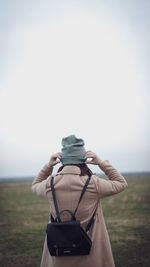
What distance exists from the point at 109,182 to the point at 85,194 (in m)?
0.23

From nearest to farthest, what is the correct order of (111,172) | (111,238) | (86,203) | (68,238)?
(68,238)
(86,203)
(111,172)
(111,238)

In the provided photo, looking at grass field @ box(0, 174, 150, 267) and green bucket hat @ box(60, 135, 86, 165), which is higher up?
green bucket hat @ box(60, 135, 86, 165)

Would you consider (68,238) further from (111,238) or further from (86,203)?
(111,238)

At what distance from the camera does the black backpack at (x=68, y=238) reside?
6.40ft

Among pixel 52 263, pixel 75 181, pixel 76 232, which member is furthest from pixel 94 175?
pixel 52 263

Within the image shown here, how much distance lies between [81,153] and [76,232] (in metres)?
0.64

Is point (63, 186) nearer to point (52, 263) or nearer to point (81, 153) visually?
point (81, 153)

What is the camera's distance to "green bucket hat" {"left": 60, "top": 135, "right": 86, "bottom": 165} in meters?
2.14

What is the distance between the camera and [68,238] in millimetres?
1966

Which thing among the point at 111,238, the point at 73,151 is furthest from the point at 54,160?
the point at 111,238

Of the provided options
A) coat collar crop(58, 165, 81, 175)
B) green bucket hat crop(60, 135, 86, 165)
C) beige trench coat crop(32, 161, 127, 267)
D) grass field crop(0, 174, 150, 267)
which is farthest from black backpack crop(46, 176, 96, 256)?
grass field crop(0, 174, 150, 267)

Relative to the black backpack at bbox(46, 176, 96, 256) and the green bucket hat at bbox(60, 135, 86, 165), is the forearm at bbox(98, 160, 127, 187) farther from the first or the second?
the black backpack at bbox(46, 176, 96, 256)

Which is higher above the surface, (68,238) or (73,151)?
(73,151)

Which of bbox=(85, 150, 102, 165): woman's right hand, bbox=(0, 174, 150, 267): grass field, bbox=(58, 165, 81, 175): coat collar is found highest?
bbox=(85, 150, 102, 165): woman's right hand
